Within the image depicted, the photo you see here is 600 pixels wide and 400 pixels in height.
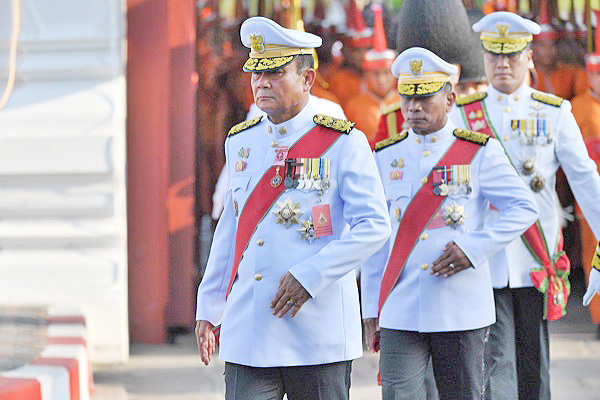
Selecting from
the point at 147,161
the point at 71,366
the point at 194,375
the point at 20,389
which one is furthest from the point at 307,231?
the point at 147,161

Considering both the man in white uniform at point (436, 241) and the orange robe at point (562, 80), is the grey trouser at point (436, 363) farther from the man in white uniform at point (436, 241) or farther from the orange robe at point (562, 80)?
the orange robe at point (562, 80)

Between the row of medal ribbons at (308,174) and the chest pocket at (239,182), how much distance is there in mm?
127

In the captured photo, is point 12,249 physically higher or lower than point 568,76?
lower

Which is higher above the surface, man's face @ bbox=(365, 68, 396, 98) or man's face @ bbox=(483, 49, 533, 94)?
man's face @ bbox=(365, 68, 396, 98)

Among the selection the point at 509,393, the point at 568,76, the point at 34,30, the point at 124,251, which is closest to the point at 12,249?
the point at 124,251

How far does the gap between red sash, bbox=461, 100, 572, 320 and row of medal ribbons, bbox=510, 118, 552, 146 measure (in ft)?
0.32

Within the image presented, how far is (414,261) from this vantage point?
448 cm

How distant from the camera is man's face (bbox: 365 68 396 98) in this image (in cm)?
877

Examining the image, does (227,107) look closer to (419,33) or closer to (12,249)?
(12,249)

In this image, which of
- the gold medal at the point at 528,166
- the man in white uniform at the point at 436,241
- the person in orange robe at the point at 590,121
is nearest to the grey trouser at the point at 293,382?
the man in white uniform at the point at 436,241

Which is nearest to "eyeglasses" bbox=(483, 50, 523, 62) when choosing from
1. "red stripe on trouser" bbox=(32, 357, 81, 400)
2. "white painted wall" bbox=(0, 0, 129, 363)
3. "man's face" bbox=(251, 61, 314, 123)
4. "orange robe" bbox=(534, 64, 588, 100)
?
"man's face" bbox=(251, 61, 314, 123)

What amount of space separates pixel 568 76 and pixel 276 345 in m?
6.94

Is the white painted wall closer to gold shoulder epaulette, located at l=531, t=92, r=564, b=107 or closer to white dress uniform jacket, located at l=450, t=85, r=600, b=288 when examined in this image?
white dress uniform jacket, located at l=450, t=85, r=600, b=288

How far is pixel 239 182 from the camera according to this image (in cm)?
373
